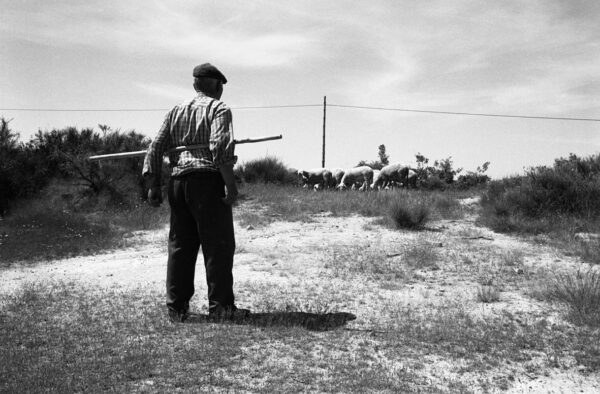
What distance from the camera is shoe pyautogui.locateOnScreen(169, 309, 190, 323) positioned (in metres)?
4.61

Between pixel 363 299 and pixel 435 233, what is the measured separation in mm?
4110

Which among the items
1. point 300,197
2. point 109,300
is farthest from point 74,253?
point 300,197

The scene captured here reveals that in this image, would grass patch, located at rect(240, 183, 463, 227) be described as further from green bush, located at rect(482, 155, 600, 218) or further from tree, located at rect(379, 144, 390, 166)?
tree, located at rect(379, 144, 390, 166)

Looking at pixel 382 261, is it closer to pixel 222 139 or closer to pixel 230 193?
pixel 230 193

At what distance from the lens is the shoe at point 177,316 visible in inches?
182

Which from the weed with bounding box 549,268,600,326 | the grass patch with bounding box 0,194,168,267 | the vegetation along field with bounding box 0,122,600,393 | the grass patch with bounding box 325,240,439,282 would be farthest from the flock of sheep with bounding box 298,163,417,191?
the weed with bounding box 549,268,600,326

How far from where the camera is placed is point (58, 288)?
612 centimetres

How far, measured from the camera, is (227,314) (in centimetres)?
459

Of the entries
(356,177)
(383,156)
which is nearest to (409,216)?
(356,177)

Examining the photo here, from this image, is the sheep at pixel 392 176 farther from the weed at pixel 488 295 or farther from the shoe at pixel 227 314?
the shoe at pixel 227 314

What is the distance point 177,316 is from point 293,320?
3.26 feet

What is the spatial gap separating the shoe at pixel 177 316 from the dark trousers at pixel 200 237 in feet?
0.10

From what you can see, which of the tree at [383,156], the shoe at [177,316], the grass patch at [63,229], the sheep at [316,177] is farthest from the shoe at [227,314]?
the tree at [383,156]

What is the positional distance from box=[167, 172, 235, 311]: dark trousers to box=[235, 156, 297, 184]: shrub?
14213 mm
